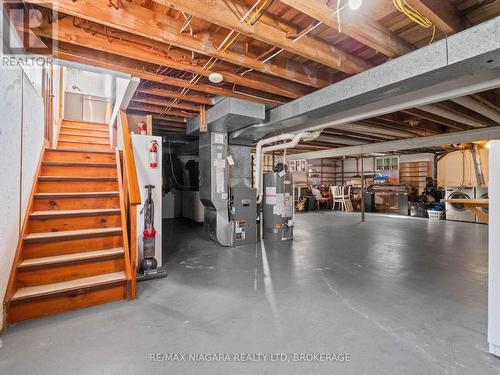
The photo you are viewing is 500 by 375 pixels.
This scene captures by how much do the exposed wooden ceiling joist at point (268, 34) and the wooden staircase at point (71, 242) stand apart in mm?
2178

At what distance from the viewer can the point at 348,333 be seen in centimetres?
196

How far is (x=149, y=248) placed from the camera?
3.23 metres

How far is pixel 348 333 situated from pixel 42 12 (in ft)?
11.9

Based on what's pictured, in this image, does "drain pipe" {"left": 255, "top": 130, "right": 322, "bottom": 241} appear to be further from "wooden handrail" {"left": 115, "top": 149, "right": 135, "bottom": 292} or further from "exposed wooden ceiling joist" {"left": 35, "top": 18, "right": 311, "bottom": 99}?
"wooden handrail" {"left": 115, "top": 149, "right": 135, "bottom": 292}

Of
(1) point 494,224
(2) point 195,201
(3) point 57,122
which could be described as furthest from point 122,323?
(2) point 195,201

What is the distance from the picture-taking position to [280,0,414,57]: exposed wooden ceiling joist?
1804 mm

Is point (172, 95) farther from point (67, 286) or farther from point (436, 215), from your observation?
point (436, 215)

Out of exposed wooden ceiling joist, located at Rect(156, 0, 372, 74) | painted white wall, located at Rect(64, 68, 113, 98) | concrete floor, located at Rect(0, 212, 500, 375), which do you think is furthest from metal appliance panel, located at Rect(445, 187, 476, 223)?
painted white wall, located at Rect(64, 68, 113, 98)

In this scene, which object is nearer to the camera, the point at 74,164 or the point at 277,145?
the point at 74,164

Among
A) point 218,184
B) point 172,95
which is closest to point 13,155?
point 172,95

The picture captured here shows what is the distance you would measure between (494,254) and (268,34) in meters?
2.39

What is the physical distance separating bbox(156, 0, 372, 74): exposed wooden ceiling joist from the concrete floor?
2.41 m

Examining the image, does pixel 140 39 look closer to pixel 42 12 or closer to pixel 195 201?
pixel 42 12
